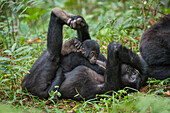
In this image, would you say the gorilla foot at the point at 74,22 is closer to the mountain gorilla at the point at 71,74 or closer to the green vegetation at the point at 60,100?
the mountain gorilla at the point at 71,74

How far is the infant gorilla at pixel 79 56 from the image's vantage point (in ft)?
12.5

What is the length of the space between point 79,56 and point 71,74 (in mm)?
330

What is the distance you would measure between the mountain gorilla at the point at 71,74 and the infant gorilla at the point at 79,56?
3 cm

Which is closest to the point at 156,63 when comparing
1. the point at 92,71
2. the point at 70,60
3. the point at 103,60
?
the point at 103,60

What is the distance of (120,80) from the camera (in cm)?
351

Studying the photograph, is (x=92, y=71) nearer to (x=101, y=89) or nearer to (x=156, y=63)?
(x=101, y=89)

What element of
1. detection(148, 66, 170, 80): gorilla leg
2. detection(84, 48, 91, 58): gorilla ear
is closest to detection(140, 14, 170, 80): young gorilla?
detection(148, 66, 170, 80): gorilla leg

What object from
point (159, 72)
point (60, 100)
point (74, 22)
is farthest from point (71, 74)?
point (159, 72)

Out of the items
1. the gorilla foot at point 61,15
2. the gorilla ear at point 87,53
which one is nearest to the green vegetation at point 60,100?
the gorilla foot at point 61,15

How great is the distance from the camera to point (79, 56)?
3883 mm

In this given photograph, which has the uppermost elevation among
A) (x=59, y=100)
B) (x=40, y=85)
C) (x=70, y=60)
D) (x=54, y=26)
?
(x=54, y=26)

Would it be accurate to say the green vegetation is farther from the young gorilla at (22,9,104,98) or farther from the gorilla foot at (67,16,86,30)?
the gorilla foot at (67,16,86,30)

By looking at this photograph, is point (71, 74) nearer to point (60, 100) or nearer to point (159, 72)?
point (60, 100)

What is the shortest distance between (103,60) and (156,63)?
41.2 inches
